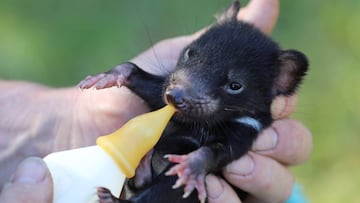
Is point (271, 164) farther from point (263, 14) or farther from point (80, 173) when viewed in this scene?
point (80, 173)

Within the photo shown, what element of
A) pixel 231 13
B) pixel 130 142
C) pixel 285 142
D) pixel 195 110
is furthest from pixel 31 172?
pixel 231 13

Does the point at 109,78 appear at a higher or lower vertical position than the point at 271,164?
higher

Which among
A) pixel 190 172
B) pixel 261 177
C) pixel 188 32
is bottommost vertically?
pixel 188 32

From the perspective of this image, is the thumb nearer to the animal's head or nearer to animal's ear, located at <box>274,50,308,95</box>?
the animal's head

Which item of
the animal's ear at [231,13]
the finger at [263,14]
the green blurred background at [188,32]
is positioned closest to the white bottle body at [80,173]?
the animal's ear at [231,13]

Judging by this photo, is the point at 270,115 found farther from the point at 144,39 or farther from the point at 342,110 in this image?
the point at 144,39

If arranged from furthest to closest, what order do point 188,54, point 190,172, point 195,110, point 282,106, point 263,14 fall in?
point 263,14, point 282,106, point 188,54, point 195,110, point 190,172
